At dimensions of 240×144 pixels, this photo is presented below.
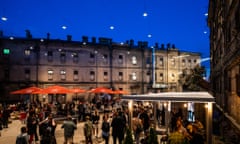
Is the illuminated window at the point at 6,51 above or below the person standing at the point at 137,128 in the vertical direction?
above

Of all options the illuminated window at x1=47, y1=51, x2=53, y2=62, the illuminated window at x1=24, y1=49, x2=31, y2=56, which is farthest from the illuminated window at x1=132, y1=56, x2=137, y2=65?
the illuminated window at x1=24, y1=49, x2=31, y2=56

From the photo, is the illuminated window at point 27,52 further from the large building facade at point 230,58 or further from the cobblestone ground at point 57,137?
the large building facade at point 230,58

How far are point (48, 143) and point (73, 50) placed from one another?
38540 mm

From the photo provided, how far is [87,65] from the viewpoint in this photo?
164ft

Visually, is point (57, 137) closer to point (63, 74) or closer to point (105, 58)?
point (63, 74)

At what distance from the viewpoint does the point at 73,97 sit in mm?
47938

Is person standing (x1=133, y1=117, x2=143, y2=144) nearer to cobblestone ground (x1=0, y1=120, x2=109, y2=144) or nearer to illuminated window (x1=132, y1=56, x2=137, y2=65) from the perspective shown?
cobblestone ground (x1=0, y1=120, x2=109, y2=144)

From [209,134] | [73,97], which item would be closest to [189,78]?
[73,97]

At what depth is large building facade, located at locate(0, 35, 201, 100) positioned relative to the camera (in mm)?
44281

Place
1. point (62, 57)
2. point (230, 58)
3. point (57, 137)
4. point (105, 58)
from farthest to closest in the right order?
1. point (105, 58)
2. point (62, 57)
3. point (57, 137)
4. point (230, 58)

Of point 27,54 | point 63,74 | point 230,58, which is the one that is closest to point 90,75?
point 63,74

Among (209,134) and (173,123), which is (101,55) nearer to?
(173,123)

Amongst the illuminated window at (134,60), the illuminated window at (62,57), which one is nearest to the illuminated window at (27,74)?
the illuminated window at (62,57)

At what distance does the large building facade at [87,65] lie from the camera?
145ft
